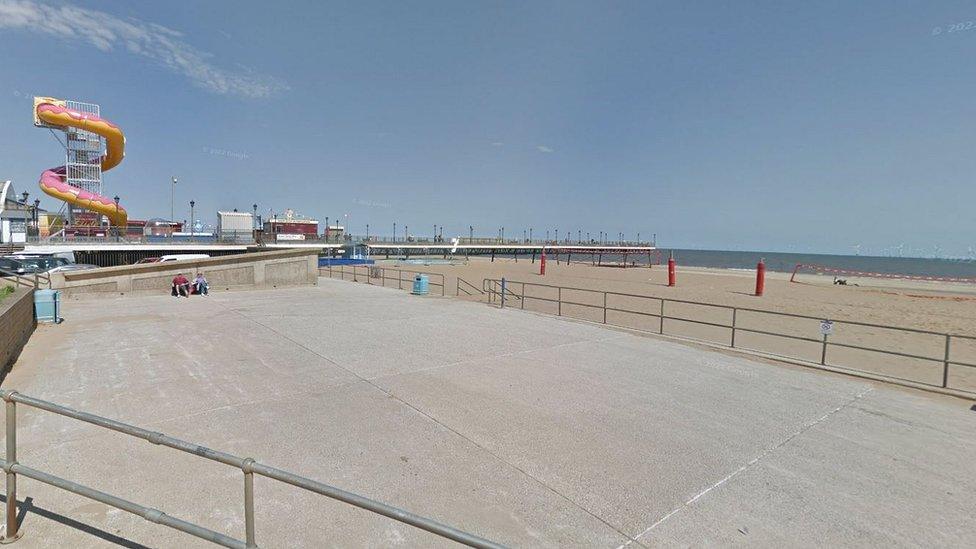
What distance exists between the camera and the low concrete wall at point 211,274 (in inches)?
559

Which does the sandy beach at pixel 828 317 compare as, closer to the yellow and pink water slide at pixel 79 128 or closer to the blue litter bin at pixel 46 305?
the blue litter bin at pixel 46 305

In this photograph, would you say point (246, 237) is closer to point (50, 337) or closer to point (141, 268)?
point (141, 268)

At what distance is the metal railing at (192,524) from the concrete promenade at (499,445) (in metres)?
0.58

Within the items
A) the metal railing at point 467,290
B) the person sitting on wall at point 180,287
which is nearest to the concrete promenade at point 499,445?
the person sitting on wall at point 180,287

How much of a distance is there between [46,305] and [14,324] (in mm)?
3097

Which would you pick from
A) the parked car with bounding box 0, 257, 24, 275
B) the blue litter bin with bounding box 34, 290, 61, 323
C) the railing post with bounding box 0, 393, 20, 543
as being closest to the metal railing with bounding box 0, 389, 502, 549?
the railing post with bounding box 0, 393, 20, 543

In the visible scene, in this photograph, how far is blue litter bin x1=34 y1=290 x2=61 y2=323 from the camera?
9141 mm

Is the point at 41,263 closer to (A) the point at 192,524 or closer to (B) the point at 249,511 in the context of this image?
(A) the point at 192,524

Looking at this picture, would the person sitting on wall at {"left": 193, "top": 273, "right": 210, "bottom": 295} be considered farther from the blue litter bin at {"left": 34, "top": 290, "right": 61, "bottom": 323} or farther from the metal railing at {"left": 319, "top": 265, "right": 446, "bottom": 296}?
the metal railing at {"left": 319, "top": 265, "right": 446, "bottom": 296}

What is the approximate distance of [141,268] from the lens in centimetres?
1513

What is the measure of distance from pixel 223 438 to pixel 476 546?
3.71 meters

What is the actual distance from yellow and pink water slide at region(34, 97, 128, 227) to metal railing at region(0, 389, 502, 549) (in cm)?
4555

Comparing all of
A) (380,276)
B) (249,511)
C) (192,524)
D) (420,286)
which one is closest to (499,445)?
(249,511)

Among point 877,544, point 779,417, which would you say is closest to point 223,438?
point 877,544
